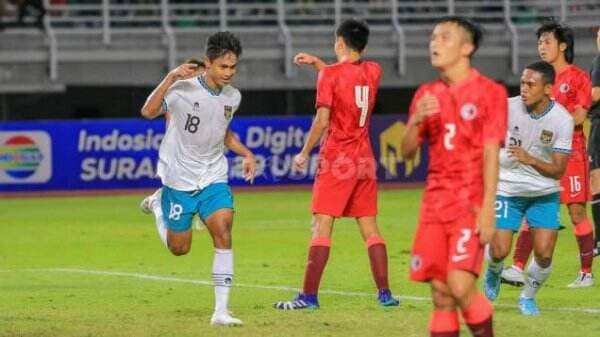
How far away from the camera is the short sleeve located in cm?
1060

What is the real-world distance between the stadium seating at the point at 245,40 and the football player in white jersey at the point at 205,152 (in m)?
18.9

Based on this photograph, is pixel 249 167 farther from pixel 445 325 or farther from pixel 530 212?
pixel 445 325

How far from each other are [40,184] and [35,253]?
30.5 ft

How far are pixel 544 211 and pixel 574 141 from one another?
199cm

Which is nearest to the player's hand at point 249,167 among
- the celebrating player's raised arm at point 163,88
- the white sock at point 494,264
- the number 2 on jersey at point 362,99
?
the celebrating player's raised arm at point 163,88

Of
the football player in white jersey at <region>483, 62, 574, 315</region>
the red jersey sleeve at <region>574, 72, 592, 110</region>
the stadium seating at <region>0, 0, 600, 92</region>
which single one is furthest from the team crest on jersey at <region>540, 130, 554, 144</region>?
the stadium seating at <region>0, 0, 600, 92</region>

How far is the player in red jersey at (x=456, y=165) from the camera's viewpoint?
791 cm

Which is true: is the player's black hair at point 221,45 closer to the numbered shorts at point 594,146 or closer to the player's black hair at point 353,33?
the player's black hair at point 353,33

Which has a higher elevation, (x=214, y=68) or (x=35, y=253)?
(x=214, y=68)

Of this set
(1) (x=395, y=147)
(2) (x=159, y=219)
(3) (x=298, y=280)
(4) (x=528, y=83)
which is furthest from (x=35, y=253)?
(1) (x=395, y=147)

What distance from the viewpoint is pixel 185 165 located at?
1105 cm

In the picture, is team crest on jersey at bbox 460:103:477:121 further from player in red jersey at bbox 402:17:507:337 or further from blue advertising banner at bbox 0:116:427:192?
blue advertising banner at bbox 0:116:427:192

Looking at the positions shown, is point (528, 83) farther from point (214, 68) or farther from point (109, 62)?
point (109, 62)

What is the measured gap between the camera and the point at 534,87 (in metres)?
10.7
